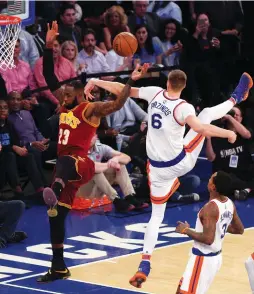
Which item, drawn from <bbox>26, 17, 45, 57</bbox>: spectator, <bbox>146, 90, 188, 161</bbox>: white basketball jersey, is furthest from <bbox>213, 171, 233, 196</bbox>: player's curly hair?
<bbox>26, 17, 45, 57</bbox>: spectator

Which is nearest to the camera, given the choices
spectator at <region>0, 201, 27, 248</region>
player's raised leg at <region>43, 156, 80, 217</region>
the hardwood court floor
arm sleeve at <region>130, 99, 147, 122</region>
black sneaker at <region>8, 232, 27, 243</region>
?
the hardwood court floor

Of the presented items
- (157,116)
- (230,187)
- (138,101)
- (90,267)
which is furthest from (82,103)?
(138,101)

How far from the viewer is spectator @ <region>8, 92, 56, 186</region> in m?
15.6

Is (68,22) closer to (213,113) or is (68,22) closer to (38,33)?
(38,33)

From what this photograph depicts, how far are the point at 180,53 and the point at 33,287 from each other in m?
8.33

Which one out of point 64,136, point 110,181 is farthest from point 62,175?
point 110,181

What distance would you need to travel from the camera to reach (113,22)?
1848 centimetres

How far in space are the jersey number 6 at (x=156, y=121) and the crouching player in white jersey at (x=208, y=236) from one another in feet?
6.51

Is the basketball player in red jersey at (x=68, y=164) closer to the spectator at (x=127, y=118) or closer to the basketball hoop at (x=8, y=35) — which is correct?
the basketball hoop at (x=8, y=35)

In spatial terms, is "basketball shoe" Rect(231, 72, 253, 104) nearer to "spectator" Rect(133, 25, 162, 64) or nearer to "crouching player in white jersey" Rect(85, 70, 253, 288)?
"crouching player in white jersey" Rect(85, 70, 253, 288)

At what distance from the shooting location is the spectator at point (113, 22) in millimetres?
18438

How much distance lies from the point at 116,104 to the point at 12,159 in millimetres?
3921

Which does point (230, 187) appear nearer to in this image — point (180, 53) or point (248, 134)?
point (248, 134)

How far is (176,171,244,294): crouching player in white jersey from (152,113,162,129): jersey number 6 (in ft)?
6.51
